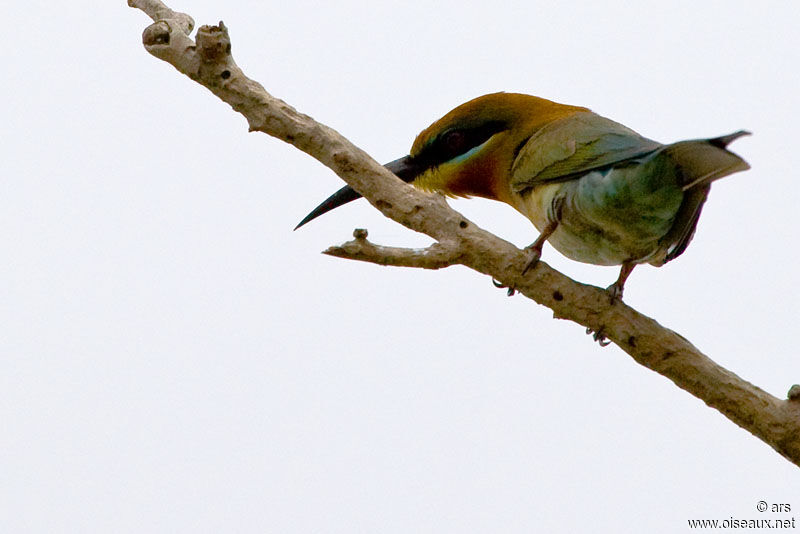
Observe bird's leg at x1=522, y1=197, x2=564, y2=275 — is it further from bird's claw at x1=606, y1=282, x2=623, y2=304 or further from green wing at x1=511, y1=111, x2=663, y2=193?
bird's claw at x1=606, y1=282, x2=623, y2=304

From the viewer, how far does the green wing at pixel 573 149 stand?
9.34 ft

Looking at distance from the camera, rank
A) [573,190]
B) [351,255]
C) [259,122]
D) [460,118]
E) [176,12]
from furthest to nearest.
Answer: [460,118] → [573,190] → [176,12] → [259,122] → [351,255]

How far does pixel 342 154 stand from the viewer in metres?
2.51

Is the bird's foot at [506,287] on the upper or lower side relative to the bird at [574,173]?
lower

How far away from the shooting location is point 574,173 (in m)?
2.93

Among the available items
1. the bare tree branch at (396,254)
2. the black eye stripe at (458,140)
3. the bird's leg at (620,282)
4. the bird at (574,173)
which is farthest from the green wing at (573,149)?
the bare tree branch at (396,254)

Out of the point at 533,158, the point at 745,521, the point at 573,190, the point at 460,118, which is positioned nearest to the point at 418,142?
the point at 460,118

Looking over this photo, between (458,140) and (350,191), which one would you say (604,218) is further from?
(350,191)

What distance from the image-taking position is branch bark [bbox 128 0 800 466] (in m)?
2.50

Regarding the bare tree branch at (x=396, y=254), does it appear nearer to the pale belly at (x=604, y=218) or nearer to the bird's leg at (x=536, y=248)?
the bird's leg at (x=536, y=248)

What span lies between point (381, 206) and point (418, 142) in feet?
2.80

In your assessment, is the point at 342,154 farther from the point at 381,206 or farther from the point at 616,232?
the point at 616,232

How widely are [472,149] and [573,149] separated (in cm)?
44

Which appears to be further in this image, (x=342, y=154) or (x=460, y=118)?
(x=460, y=118)
